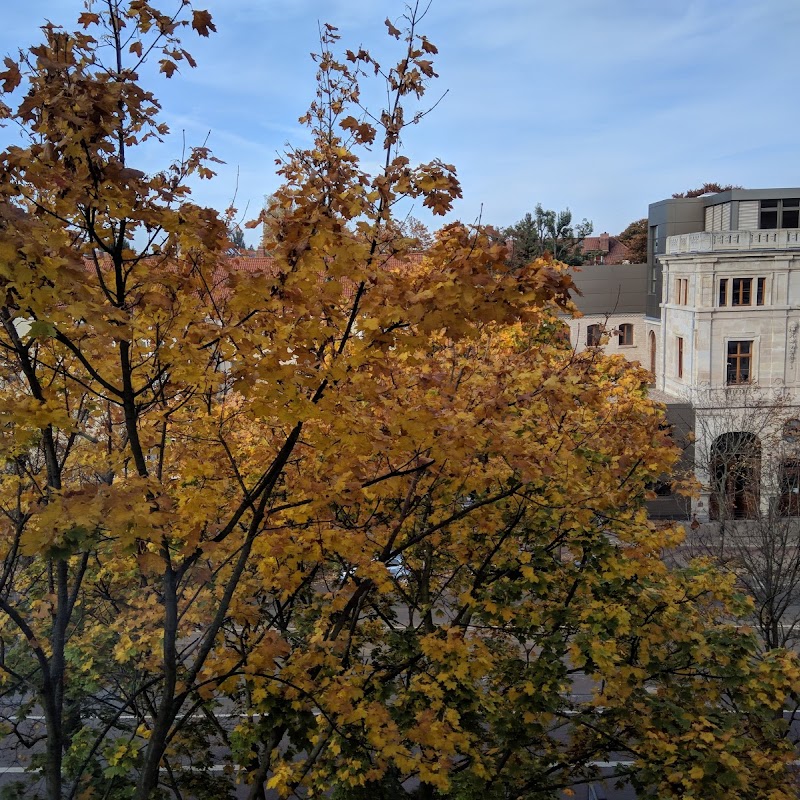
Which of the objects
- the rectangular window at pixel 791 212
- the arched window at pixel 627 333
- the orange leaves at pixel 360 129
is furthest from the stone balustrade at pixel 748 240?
the orange leaves at pixel 360 129

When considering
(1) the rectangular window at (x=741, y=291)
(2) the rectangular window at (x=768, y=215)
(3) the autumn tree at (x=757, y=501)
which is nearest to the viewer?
(3) the autumn tree at (x=757, y=501)

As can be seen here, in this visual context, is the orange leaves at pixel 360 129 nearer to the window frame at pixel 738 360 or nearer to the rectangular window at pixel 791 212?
the window frame at pixel 738 360

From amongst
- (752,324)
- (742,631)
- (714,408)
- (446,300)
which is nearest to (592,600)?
(742,631)

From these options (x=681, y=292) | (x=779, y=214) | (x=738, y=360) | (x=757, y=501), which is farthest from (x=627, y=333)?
(x=757, y=501)

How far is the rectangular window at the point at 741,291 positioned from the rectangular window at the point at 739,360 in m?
1.56

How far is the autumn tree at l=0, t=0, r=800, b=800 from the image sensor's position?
4.98 meters

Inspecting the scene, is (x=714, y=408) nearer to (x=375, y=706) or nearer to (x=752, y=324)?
(x=752, y=324)

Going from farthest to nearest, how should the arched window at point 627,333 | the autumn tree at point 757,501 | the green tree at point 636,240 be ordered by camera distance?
the green tree at point 636,240
the arched window at point 627,333
the autumn tree at point 757,501

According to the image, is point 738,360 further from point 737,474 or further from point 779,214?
point 737,474

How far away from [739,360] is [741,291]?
262 centimetres

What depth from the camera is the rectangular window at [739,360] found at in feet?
98.8

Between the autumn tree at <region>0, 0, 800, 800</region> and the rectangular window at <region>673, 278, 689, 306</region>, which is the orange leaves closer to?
the autumn tree at <region>0, 0, 800, 800</region>

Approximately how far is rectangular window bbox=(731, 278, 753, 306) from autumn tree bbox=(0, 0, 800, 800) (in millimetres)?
20902

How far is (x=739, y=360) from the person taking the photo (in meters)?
30.2
